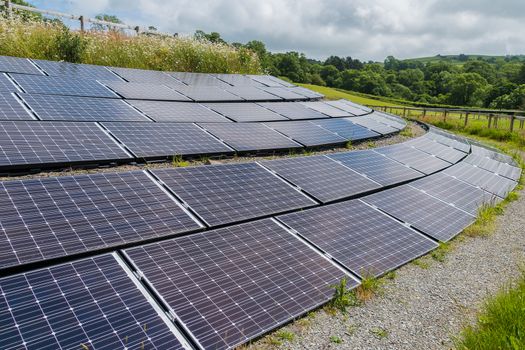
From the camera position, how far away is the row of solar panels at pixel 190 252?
3869 millimetres

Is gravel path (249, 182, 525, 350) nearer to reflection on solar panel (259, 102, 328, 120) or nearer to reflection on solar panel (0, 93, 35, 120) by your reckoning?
reflection on solar panel (0, 93, 35, 120)

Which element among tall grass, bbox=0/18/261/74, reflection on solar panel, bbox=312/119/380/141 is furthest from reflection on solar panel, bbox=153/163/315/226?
tall grass, bbox=0/18/261/74

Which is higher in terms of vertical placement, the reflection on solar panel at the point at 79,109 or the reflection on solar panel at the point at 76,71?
the reflection on solar panel at the point at 76,71

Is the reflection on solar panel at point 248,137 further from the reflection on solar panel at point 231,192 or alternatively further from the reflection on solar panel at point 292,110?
the reflection on solar panel at point 292,110

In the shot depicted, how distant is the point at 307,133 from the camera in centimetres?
1216

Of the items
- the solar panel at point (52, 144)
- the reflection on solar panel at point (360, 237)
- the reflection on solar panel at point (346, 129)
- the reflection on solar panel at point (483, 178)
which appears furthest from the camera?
the reflection on solar panel at point (346, 129)

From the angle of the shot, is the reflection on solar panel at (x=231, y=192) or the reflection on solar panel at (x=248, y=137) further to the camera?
the reflection on solar panel at (x=248, y=137)

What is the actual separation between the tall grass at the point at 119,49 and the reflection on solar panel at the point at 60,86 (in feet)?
16.8

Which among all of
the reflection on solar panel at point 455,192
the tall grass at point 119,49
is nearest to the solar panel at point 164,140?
the reflection on solar panel at point 455,192

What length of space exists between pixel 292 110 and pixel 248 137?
5.15 metres

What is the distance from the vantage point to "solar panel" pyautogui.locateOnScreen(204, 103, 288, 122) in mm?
12368

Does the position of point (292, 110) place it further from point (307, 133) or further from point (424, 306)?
point (424, 306)

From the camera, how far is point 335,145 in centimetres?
1205

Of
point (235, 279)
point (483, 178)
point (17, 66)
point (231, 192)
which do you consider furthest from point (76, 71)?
point (483, 178)
